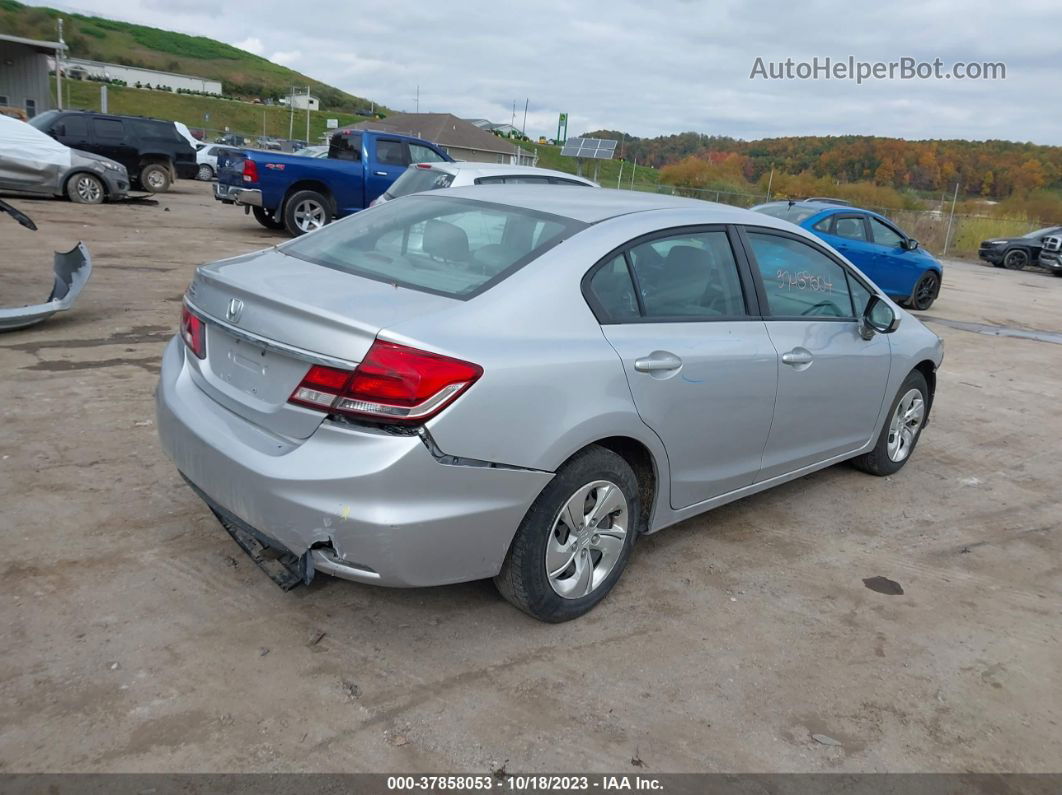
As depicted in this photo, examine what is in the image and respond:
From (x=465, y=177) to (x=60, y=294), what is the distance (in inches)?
186

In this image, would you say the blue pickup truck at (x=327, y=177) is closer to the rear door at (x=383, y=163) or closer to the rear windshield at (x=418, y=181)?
the rear door at (x=383, y=163)

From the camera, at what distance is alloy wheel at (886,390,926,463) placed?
207 inches

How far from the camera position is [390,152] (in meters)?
14.5

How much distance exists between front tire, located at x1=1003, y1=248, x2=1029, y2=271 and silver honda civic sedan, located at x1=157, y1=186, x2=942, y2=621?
24.6m

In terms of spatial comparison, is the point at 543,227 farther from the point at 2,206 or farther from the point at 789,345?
the point at 2,206

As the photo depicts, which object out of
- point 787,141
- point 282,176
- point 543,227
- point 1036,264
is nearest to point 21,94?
point 282,176

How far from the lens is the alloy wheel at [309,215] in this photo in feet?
47.0

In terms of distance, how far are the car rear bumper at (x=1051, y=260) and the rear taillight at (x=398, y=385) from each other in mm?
26142

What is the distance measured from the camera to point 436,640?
3143 mm

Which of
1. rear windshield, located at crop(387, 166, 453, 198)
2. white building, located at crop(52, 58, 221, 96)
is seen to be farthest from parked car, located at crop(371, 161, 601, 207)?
white building, located at crop(52, 58, 221, 96)

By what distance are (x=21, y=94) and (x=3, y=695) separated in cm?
4676

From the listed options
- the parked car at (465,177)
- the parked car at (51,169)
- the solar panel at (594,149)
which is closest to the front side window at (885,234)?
the parked car at (465,177)

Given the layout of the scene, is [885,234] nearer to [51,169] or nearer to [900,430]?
[900,430]

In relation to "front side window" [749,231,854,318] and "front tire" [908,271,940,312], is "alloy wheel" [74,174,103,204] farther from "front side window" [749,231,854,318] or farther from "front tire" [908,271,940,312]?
"front side window" [749,231,854,318]
